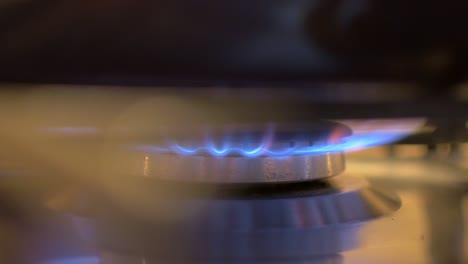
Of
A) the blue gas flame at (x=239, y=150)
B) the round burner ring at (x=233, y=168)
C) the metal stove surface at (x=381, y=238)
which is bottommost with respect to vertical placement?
the metal stove surface at (x=381, y=238)

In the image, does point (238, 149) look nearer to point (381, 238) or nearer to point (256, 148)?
point (256, 148)

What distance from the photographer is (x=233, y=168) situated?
0.46 m

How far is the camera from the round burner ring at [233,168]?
46 cm

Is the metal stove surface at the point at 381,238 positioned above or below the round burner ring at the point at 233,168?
below

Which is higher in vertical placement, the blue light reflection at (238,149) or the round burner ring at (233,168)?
the blue light reflection at (238,149)

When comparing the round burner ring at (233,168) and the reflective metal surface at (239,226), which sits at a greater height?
the round burner ring at (233,168)

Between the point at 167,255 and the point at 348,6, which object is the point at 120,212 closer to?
the point at 167,255

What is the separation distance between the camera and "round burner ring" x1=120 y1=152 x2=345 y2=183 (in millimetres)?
457

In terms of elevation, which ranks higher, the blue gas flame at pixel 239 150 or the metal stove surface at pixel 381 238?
the blue gas flame at pixel 239 150

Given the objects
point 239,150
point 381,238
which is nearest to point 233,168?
point 239,150

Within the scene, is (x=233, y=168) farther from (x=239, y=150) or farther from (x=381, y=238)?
(x=381, y=238)


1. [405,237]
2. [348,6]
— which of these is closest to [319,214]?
[405,237]

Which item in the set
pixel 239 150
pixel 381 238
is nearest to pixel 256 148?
pixel 239 150

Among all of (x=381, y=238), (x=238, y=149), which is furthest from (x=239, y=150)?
(x=381, y=238)
